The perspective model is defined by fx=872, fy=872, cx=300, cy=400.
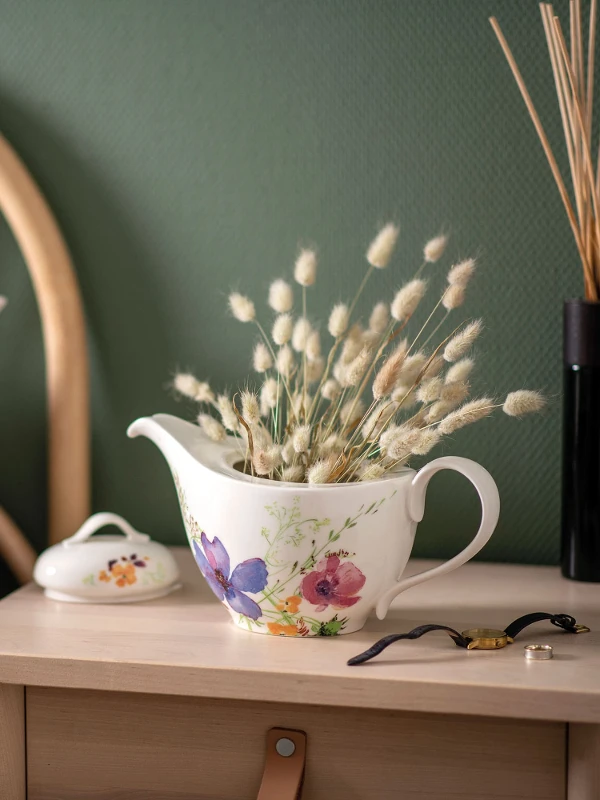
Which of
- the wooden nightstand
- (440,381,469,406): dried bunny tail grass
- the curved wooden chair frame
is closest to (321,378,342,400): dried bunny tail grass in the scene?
(440,381,469,406): dried bunny tail grass

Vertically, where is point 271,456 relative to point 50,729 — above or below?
above

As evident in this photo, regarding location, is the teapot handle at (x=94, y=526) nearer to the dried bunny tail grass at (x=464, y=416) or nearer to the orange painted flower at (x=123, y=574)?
the orange painted flower at (x=123, y=574)

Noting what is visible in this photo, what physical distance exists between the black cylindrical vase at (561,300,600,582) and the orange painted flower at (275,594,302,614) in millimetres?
328

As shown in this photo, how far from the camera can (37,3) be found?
1.04 m

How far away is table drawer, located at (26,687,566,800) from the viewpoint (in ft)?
2.27

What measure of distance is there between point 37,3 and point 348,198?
44 cm

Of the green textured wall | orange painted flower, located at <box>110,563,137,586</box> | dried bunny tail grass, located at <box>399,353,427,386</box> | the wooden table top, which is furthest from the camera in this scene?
the green textured wall

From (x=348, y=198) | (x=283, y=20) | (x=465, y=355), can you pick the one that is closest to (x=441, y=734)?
(x=465, y=355)

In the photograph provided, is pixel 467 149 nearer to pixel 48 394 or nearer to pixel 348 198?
pixel 348 198

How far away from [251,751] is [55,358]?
0.51m

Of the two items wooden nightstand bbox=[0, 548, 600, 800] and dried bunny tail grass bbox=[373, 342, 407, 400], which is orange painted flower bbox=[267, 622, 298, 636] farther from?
dried bunny tail grass bbox=[373, 342, 407, 400]

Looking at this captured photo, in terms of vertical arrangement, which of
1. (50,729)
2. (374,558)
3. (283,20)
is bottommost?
(50,729)

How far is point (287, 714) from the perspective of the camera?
2.34ft

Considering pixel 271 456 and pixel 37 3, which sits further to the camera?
pixel 37 3
